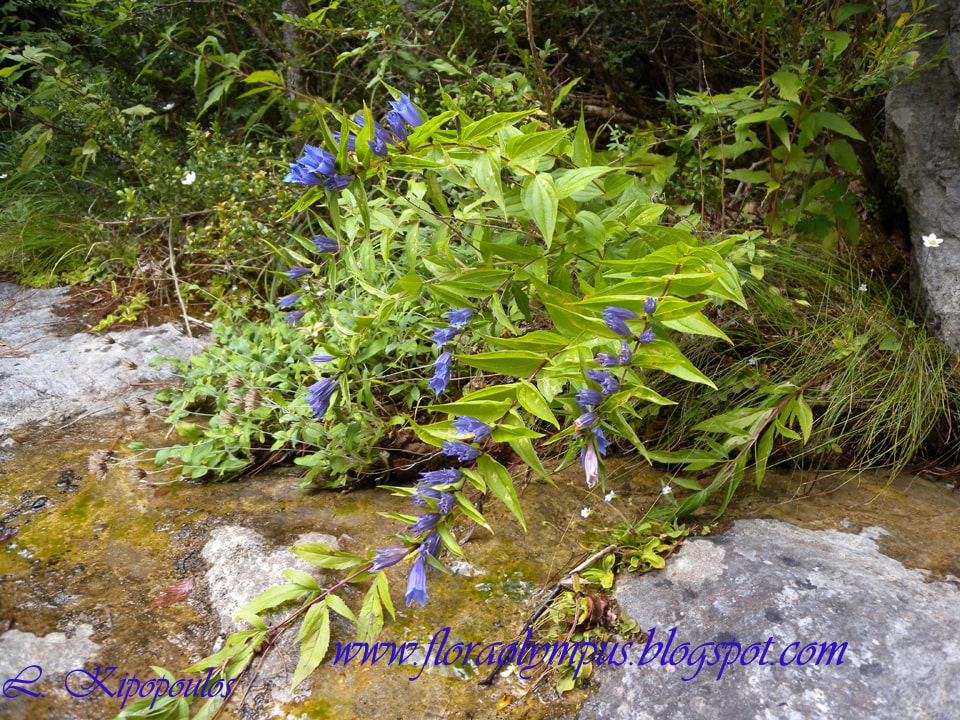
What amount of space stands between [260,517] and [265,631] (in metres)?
0.58

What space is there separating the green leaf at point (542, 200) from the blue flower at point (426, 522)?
60 cm

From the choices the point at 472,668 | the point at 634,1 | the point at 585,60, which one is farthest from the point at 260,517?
the point at 634,1

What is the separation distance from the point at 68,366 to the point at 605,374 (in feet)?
7.82

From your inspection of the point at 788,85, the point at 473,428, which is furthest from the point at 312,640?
the point at 788,85

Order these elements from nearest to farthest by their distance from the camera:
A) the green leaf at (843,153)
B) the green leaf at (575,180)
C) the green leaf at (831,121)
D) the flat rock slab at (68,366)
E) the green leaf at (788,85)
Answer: the green leaf at (575,180) < the green leaf at (788,85) < the green leaf at (831,121) < the green leaf at (843,153) < the flat rock slab at (68,366)

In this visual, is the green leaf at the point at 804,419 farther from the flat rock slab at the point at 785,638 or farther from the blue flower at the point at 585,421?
the blue flower at the point at 585,421

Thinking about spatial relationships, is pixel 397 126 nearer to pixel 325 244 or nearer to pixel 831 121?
pixel 325 244

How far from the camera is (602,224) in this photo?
5.59ft

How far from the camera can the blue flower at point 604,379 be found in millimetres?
1395

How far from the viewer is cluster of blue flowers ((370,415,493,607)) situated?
1396mm

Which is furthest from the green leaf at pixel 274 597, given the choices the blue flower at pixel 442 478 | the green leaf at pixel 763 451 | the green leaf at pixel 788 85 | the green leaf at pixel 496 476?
the green leaf at pixel 788 85

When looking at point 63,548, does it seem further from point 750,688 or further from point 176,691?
point 750,688

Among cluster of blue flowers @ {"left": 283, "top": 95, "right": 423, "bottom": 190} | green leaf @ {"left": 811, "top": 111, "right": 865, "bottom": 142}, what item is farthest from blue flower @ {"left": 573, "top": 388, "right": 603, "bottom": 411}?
green leaf @ {"left": 811, "top": 111, "right": 865, "bottom": 142}

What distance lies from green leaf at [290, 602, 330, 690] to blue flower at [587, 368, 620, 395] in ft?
2.53
